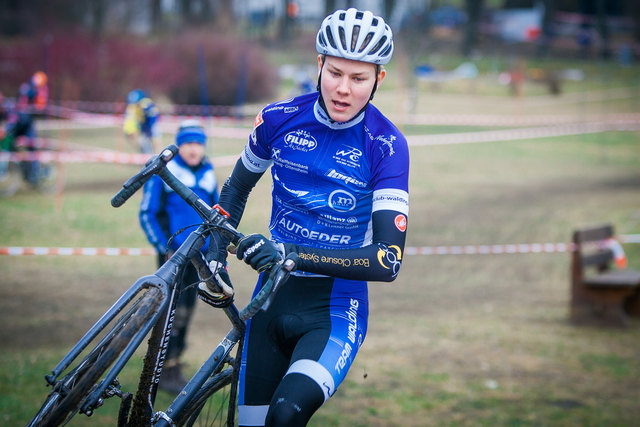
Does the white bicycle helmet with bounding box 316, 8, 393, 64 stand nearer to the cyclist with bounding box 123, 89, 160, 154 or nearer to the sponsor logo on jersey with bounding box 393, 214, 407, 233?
the sponsor logo on jersey with bounding box 393, 214, 407, 233

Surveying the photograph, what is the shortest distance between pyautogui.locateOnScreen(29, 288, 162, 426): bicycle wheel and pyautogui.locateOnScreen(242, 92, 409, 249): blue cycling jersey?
94 cm

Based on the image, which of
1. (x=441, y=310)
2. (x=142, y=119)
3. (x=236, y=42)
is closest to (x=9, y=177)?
(x=142, y=119)

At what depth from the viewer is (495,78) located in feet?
156

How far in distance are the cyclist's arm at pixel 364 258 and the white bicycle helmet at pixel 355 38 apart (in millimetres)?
819

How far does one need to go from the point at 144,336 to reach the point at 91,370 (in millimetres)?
262

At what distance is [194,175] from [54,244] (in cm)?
618

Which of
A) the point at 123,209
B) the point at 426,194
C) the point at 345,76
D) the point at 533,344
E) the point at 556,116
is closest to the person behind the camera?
the point at 345,76

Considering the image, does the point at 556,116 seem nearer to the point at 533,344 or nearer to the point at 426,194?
the point at 426,194

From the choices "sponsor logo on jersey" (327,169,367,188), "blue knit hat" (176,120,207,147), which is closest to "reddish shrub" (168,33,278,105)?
"blue knit hat" (176,120,207,147)

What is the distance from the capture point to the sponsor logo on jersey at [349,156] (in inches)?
144

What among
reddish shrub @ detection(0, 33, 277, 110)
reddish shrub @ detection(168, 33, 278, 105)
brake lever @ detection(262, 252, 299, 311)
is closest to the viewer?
brake lever @ detection(262, 252, 299, 311)

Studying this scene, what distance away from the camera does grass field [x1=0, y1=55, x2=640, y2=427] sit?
21.5ft

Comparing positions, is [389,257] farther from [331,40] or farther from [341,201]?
[331,40]

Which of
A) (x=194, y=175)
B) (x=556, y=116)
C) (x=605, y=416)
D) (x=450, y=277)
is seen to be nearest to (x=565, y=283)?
(x=450, y=277)
